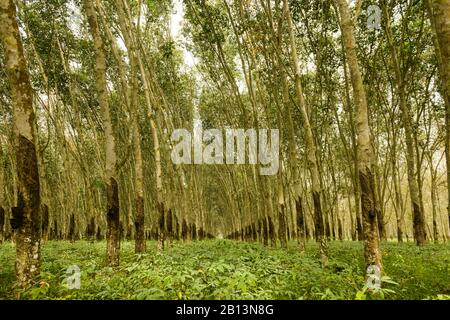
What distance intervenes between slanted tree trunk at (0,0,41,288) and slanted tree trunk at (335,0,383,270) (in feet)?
19.8

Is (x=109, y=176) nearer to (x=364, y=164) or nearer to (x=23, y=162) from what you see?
(x=23, y=162)

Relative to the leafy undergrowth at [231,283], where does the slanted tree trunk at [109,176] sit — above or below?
above

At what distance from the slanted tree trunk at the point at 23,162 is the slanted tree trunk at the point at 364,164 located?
605 centimetres

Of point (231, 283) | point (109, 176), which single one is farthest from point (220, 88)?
point (231, 283)

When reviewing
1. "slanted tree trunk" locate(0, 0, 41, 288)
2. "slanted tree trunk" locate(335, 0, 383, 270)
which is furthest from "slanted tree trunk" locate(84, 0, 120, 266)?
"slanted tree trunk" locate(335, 0, 383, 270)

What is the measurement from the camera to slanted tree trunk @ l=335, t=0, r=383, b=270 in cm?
693

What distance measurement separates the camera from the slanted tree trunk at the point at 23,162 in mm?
5940

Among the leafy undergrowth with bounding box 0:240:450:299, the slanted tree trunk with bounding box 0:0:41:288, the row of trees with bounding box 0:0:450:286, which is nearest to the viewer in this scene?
the leafy undergrowth with bounding box 0:240:450:299

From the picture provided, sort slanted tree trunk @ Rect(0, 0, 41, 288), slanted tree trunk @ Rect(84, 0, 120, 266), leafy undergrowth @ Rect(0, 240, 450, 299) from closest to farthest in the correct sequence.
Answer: leafy undergrowth @ Rect(0, 240, 450, 299), slanted tree trunk @ Rect(0, 0, 41, 288), slanted tree trunk @ Rect(84, 0, 120, 266)

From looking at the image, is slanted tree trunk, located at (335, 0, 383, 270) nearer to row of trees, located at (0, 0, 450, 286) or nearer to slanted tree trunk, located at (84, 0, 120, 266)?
row of trees, located at (0, 0, 450, 286)

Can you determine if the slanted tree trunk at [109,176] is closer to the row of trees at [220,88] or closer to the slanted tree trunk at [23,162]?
the row of trees at [220,88]

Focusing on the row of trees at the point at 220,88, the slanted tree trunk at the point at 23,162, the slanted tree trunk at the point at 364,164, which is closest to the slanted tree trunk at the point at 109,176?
the row of trees at the point at 220,88
